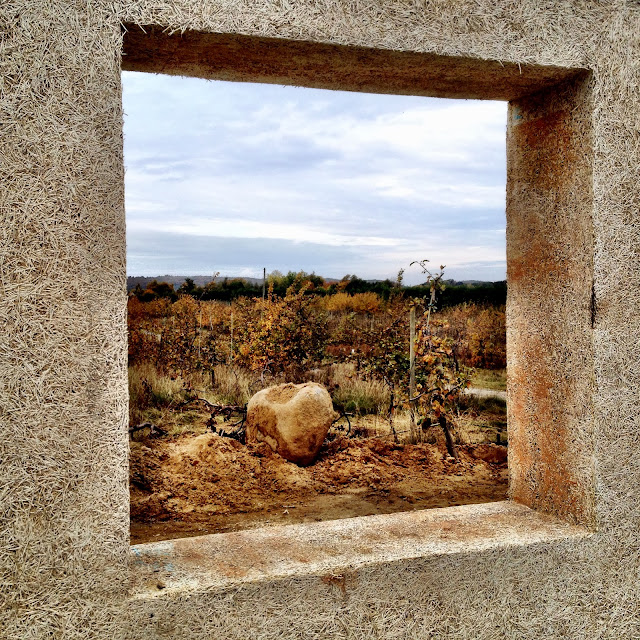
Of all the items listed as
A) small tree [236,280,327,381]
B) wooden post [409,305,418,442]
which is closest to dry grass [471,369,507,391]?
wooden post [409,305,418,442]

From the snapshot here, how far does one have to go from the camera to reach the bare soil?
3.09 metres

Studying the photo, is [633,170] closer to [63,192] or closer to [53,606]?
[63,192]

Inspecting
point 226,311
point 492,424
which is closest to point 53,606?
point 226,311

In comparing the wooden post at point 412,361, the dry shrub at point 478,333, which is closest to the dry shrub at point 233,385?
the wooden post at point 412,361

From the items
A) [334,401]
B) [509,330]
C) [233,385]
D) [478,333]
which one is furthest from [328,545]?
[478,333]

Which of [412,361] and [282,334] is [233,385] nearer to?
[282,334]

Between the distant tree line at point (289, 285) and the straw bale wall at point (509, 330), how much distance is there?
253 cm

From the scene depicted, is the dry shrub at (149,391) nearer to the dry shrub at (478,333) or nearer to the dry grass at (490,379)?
the dry shrub at (478,333)

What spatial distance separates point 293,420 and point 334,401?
1004 mm

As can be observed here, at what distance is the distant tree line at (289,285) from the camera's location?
4.55 meters

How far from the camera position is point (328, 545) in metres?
1.92

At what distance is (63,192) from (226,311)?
3.09 metres

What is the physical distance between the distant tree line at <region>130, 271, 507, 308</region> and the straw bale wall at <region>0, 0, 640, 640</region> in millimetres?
2528

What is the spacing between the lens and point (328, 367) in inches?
188
